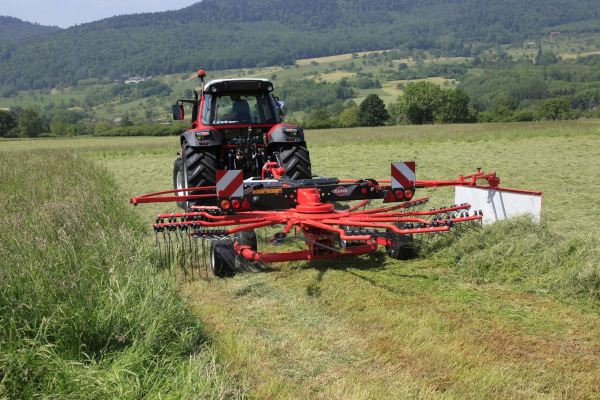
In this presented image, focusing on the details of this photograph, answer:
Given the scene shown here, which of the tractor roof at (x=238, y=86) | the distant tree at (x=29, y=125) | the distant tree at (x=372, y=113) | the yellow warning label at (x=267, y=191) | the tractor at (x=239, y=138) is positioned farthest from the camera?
the distant tree at (x=372, y=113)

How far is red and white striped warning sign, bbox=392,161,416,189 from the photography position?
4945 mm

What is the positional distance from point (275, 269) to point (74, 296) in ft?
7.12

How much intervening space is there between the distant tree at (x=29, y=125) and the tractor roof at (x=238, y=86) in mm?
56252

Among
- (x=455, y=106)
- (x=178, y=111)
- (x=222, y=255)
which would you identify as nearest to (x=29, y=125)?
(x=455, y=106)

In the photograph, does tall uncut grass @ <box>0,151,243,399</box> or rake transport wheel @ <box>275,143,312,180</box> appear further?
rake transport wheel @ <box>275,143,312,180</box>

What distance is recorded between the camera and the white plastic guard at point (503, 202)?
5.22 m

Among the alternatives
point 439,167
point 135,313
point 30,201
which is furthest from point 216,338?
point 439,167

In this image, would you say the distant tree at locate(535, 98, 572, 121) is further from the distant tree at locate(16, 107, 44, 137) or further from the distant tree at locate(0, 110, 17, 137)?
the distant tree at locate(0, 110, 17, 137)

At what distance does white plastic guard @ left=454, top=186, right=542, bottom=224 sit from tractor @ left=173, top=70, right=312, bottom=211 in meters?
2.04

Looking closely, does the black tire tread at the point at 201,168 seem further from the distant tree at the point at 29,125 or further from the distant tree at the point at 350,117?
the distant tree at the point at 350,117

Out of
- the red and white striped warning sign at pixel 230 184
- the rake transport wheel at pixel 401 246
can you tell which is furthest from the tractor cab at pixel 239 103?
the rake transport wheel at pixel 401 246

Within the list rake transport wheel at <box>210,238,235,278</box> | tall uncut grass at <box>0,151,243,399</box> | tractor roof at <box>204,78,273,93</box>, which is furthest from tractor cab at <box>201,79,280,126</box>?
tall uncut grass at <box>0,151,243,399</box>

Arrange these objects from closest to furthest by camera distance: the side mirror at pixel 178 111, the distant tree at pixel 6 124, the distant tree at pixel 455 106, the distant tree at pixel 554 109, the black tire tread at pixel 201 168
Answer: the black tire tread at pixel 201 168, the side mirror at pixel 178 111, the distant tree at pixel 6 124, the distant tree at pixel 455 106, the distant tree at pixel 554 109

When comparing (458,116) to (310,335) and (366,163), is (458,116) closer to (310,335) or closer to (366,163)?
(366,163)
